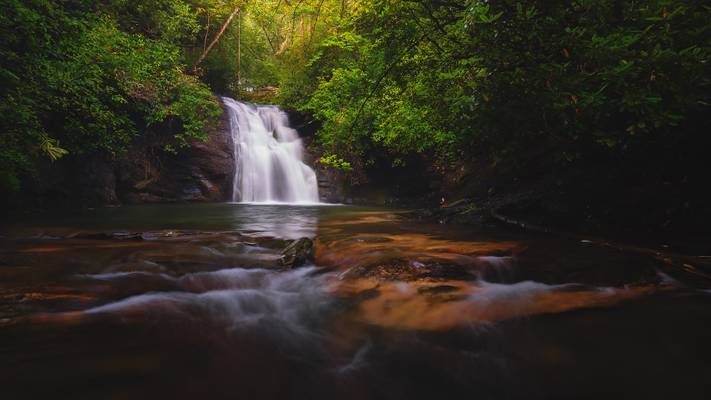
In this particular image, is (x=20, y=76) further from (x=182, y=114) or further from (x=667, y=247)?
(x=667, y=247)

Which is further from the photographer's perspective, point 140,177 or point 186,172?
point 186,172

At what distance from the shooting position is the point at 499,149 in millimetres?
5215

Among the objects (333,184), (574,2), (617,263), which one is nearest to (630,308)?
(617,263)

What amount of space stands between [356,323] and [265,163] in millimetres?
15873

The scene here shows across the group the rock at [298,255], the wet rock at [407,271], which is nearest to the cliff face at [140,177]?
the rock at [298,255]

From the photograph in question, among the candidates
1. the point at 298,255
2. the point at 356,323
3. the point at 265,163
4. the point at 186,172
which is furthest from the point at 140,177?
the point at 356,323

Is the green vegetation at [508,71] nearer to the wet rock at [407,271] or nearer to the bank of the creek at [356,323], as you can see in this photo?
the bank of the creek at [356,323]

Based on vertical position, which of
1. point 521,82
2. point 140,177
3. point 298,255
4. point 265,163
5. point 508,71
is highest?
Answer: point 508,71

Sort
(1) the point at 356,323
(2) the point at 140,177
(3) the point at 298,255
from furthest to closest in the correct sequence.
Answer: (2) the point at 140,177 < (3) the point at 298,255 < (1) the point at 356,323

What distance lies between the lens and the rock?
4.31m

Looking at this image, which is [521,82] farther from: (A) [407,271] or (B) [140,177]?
(B) [140,177]

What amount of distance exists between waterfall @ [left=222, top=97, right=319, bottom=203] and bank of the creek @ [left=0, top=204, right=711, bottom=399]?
40.6 feet

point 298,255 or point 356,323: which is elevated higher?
point 298,255

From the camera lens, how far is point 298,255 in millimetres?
4410
